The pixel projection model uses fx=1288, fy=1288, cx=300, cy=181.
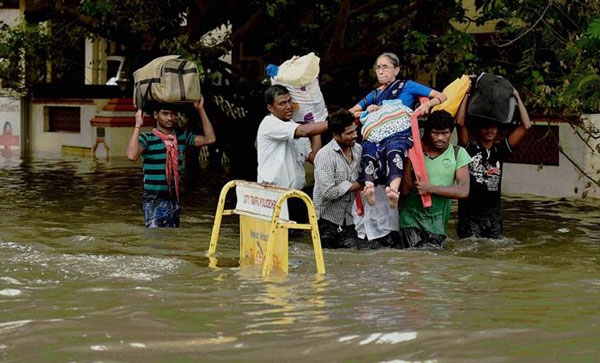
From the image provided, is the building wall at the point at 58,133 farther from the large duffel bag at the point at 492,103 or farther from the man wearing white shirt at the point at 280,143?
the large duffel bag at the point at 492,103

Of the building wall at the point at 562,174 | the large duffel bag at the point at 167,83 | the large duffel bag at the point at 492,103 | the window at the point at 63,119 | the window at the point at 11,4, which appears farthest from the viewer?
the window at the point at 11,4

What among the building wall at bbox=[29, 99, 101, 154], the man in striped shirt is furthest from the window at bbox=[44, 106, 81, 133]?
the man in striped shirt

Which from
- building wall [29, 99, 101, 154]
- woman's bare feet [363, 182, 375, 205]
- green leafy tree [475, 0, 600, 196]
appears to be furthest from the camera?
building wall [29, 99, 101, 154]

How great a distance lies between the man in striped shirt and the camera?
37.3 feet

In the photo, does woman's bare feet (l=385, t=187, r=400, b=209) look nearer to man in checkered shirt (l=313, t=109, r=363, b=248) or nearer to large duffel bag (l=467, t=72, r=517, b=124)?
man in checkered shirt (l=313, t=109, r=363, b=248)

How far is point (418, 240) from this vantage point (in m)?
10.5

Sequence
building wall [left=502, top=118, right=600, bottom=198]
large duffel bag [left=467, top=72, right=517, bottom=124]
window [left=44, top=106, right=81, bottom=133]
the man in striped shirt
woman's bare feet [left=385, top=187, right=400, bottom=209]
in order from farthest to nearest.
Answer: window [left=44, top=106, right=81, bottom=133] < building wall [left=502, top=118, right=600, bottom=198] < the man in striped shirt < large duffel bag [left=467, top=72, right=517, bottom=124] < woman's bare feet [left=385, top=187, right=400, bottom=209]

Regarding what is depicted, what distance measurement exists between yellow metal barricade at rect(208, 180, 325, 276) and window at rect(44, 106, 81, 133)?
65.4 ft

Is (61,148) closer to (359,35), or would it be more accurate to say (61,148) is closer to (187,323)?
(359,35)

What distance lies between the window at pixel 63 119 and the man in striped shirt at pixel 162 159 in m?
17.6

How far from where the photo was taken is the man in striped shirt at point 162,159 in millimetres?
11383

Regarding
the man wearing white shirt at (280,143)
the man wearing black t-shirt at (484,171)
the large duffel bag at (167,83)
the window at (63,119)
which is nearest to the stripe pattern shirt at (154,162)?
the large duffel bag at (167,83)

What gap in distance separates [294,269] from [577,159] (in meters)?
8.62

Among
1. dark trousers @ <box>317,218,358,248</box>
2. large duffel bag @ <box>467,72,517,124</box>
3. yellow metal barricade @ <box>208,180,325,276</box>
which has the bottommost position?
dark trousers @ <box>317,218,358,248</box>
